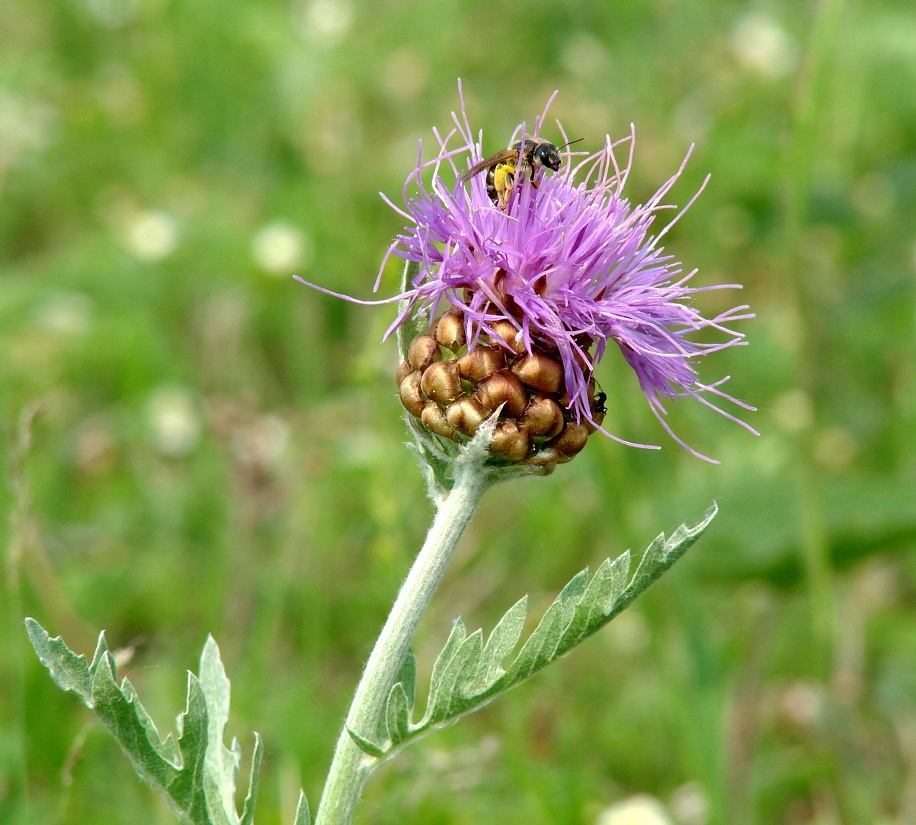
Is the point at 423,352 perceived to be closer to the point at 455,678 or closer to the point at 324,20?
the point at 455,678

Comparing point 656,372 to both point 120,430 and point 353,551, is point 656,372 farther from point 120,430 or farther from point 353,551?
point 120,430

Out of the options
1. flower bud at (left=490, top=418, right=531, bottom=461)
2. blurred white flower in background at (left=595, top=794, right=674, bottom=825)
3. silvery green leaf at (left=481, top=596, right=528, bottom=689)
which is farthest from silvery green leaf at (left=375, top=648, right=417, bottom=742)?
blurred white flower in background at (left=595, top=794, right=674, bottom=825)

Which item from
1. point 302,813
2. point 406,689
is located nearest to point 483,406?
point 406,689

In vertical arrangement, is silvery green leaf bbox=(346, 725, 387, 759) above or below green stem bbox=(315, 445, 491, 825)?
below

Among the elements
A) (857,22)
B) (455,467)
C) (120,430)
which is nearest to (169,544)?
(120,430)

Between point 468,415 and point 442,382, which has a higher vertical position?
point 442,382

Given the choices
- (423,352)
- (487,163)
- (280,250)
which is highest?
(280,250)

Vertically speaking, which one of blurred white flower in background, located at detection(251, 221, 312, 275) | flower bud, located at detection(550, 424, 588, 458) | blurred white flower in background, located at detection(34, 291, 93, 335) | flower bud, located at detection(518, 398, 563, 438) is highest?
blurred white flower in background, located at detection(34, 291, 93, 335)

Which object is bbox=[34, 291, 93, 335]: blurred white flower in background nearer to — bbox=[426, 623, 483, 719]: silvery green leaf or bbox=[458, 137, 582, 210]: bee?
bbox=[458, 137, 582, 210]: bee
